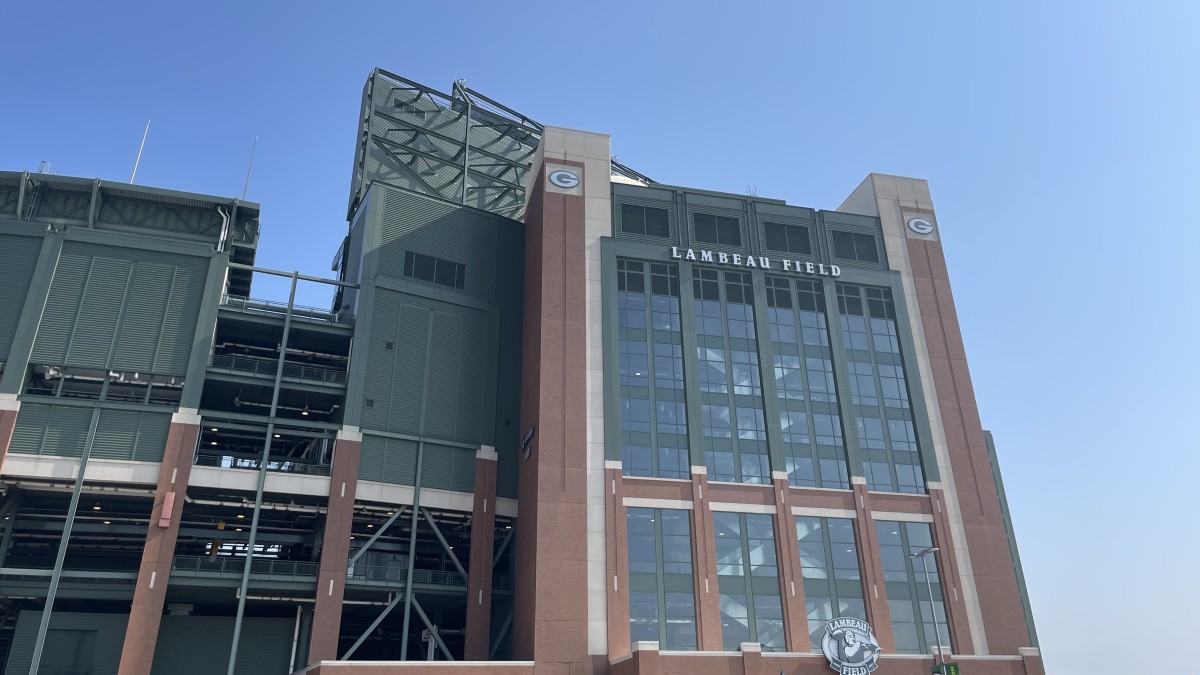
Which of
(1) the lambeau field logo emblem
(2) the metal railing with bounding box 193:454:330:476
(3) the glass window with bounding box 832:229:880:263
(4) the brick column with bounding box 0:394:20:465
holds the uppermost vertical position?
(3) the glass window with bounding box 832:229:880:263

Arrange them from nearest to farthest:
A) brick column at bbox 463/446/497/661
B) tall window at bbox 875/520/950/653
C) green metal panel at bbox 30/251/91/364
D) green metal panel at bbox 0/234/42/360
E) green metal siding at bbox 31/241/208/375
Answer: green metal panel at bbox 0/234/42/360, green metal panel at bbox 30/251/91/364, brick column at bbox 463/446/497/661, green metal siding at bbox 31/241/208/375, tall window at bbox 875/520/950/653

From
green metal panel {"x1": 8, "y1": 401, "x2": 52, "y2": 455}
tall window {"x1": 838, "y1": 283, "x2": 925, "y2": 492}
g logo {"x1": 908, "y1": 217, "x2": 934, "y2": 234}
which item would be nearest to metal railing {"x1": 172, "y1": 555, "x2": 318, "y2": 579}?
green metal panel {"x1": 8, "y1": 401, "x2": 52, "y2": 455}

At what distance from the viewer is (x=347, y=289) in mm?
68312

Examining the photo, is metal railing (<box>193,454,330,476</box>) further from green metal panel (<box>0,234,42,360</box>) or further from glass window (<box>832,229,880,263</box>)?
glass window (<box>832,229,880,263</box>)

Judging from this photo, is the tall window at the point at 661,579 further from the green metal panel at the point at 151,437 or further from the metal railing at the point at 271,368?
the green metal panel at the point at 151,437

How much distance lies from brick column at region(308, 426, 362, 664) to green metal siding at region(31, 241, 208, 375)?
41.2 feet

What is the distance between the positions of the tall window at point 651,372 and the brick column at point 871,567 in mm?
12806

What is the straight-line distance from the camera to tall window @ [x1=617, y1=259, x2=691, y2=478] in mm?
57969

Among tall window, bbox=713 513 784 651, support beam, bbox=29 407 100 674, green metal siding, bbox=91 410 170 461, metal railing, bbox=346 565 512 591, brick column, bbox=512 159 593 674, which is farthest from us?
metal railing, bbox=346 565 512 591

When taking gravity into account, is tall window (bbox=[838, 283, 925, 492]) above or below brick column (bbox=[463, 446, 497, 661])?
above

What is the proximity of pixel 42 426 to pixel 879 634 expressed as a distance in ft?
184

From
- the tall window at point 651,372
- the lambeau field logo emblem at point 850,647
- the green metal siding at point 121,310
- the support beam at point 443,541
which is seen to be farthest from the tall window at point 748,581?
the green metal siding at point 121,310

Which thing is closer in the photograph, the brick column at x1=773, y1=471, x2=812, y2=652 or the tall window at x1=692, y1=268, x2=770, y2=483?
the brick column at x1=773, y1=471, x2=812, y2=652

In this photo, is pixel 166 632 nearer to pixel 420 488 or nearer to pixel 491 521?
pixel 420 488
